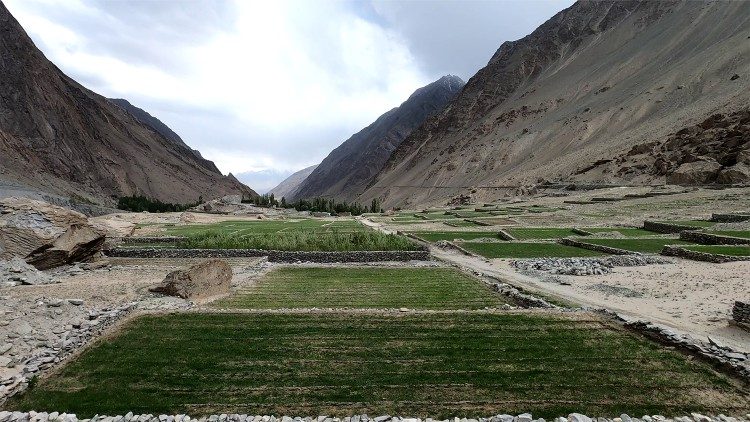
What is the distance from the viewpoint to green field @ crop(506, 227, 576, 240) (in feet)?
101

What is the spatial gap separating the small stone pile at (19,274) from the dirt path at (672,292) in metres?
18.9

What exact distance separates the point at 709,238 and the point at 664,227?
6642 millimetres

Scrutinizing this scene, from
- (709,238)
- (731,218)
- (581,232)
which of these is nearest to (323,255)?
(581,232)

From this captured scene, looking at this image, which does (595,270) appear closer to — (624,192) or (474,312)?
(474,312)

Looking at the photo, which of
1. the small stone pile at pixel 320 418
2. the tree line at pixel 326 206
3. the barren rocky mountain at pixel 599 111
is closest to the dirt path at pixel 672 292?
the small stone pile at pixel 320 418

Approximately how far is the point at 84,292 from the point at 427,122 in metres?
155

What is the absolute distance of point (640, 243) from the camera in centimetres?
2567

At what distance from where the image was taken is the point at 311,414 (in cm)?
733

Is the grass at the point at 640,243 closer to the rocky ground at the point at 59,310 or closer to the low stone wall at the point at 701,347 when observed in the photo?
the low stone wall at the point at 701,347

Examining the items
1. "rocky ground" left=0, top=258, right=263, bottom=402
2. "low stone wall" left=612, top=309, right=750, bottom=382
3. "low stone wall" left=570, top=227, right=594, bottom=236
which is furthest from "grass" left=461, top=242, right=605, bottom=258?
"rocky ground" left=0, top=258, right=263, bottom=402

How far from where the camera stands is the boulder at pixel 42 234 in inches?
744

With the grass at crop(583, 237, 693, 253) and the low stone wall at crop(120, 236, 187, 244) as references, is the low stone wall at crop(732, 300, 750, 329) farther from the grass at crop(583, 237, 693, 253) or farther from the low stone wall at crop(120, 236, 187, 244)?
the low stone wall at crop(120, 236, 187, 244)

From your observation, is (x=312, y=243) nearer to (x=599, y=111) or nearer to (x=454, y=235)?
(x=454, y=235)

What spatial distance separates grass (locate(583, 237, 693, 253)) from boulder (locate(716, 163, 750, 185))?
34.4m
